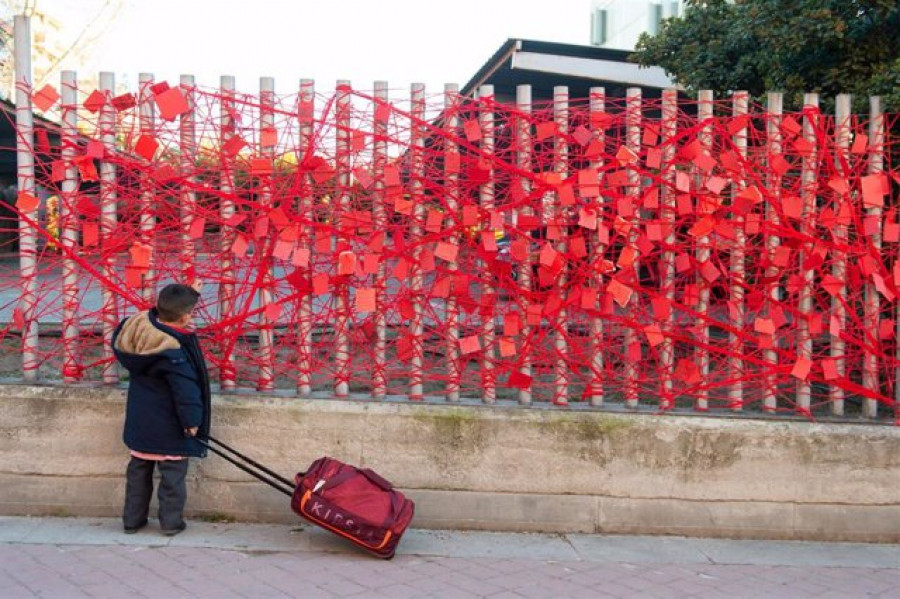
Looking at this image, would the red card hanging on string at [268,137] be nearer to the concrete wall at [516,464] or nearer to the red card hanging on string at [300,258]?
the red card hanging on string at [300,258]

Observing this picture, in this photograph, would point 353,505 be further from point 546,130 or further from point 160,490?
point 546,130

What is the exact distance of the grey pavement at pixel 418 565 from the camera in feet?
13.6

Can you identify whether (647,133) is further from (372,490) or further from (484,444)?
(372,490)

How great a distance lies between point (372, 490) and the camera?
4555 millimetres

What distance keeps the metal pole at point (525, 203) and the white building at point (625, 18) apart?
23013 mm

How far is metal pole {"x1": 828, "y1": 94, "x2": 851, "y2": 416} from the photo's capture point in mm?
5062

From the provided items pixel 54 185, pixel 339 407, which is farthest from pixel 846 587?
pixel 54 185

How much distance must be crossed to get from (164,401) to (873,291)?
406 cm

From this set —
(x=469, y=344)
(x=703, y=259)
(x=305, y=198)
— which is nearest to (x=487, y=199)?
(x=469, y=344)

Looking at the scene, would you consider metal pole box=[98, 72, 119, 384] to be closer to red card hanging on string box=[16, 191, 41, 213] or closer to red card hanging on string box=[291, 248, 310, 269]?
A: red card hanging on string box=[16, 191, 41, 213]

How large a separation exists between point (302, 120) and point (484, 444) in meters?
2.11

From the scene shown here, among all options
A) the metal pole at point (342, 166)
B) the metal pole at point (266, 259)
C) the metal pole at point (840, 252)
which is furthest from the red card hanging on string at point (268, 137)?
the metal pole at point (840, 252)

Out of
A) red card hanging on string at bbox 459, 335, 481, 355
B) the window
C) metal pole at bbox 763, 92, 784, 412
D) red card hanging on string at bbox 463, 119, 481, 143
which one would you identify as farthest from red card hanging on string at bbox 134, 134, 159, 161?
the window

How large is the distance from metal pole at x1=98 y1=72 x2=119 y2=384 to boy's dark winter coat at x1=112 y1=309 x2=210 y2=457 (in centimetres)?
41
